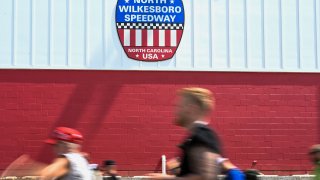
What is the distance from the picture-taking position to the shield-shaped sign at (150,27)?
41.5 feet

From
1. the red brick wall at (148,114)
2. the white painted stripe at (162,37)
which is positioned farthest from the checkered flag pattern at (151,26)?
the red brick wall at (148,114)

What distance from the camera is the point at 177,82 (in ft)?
41.9

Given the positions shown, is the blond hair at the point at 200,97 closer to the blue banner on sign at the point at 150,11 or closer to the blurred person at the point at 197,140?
the blurred person at the point at 197,140

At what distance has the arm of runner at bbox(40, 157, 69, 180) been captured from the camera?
4312mm

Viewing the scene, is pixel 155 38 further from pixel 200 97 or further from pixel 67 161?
pixel 200 97

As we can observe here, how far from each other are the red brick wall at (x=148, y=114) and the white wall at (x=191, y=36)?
262 mm

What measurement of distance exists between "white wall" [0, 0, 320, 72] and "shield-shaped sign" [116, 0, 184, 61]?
0.16m

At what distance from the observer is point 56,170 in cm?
438

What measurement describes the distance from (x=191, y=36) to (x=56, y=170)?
8.83 meters

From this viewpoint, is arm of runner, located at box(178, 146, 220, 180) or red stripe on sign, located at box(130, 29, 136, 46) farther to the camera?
red stripe on sign, located at box(130, 29, 136, 46)

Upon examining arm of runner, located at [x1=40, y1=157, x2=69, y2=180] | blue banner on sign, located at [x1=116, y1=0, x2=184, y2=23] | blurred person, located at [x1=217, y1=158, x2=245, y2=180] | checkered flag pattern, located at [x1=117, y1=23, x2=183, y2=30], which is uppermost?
blue banner on sign, located at [x1=116, y1=0, x2=184, y2=23]

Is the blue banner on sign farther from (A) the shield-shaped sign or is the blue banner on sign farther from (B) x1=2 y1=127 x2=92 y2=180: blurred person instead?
(B) x1=2 y1=127 x2=92 y2=180: blurred person

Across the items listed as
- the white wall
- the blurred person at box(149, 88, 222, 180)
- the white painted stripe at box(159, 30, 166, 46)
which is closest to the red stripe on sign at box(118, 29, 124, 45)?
the white wall

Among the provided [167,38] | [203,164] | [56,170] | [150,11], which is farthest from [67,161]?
[150,11]
